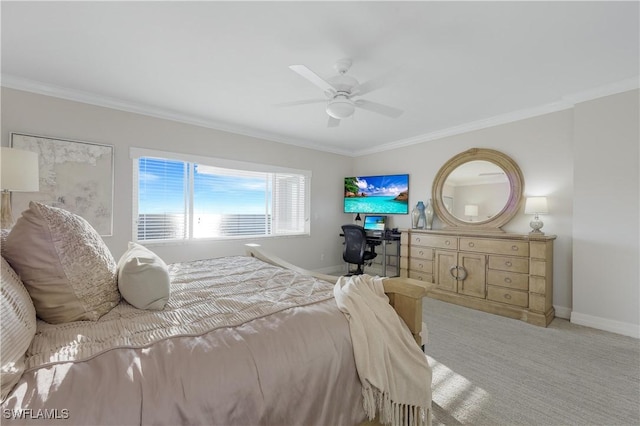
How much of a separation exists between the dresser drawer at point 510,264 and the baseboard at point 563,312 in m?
0.68

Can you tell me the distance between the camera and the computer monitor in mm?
5132

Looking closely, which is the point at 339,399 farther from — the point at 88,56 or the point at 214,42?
the point at 88,56

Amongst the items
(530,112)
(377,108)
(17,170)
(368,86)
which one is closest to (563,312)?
(530,112)

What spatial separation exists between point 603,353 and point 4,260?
158 inches

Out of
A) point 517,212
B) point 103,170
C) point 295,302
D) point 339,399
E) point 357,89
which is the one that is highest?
point 357,89

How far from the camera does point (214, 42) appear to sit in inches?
84.0

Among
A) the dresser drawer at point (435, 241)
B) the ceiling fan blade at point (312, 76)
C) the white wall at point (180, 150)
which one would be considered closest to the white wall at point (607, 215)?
the dresser drawer at point (435, 241)

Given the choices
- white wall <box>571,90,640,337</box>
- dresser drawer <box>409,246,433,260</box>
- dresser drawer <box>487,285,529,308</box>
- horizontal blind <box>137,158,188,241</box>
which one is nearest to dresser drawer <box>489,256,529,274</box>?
dresser drawer <box>487,285,529,308</box>

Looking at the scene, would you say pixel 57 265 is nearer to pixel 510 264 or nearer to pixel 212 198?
pixel 212 198

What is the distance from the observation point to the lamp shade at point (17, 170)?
2.04 meters

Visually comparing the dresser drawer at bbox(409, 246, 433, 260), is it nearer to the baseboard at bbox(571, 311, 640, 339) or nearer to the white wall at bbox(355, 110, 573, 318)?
the white wall at bbox(355, 110, 573, 318)

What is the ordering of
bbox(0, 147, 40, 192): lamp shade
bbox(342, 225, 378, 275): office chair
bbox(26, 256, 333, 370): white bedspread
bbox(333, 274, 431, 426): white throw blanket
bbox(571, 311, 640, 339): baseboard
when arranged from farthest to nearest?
bbox(342, 225, 378, 275): office chair
bbox(571, 311, 640, 339): baseboard
bbox(0, 147, 40, 192): lamp shade
bbox(333, 274, 431, 426): white throw blanket
bbox(26, 256, 333, 370): white bedspread

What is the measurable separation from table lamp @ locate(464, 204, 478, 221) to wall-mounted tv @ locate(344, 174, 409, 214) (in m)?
0.99

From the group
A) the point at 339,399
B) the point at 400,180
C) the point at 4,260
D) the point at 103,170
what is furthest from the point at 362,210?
the point at 4,260
